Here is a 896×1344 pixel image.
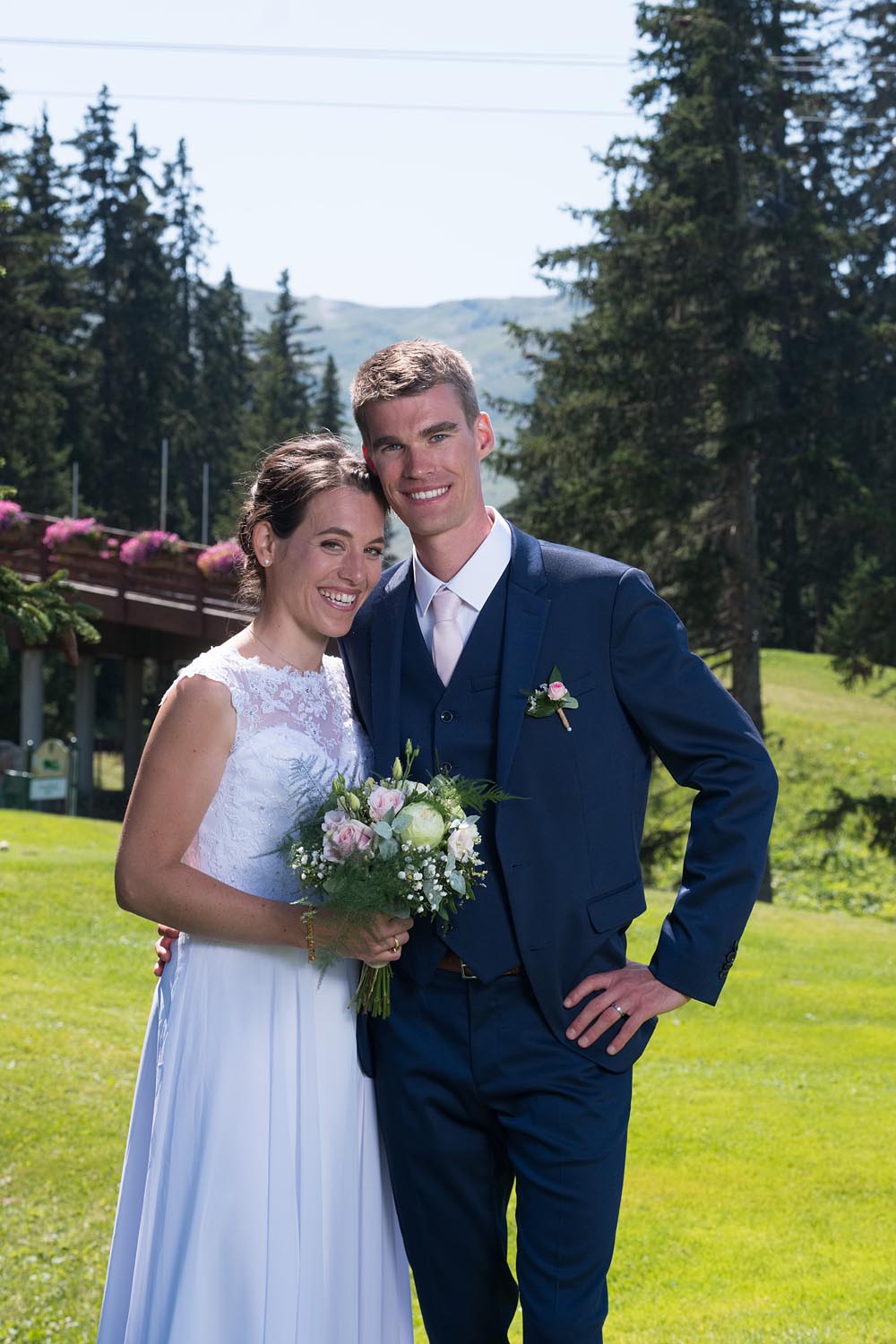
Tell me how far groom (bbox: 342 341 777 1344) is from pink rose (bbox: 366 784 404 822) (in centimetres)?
35

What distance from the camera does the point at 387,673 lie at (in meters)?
3.90

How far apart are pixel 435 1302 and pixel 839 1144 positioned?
5.28m

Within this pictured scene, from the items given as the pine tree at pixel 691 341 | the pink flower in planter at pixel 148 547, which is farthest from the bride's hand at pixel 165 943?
the pink flower in planter at pixel 148 547

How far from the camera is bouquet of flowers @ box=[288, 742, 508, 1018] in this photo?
11.1ft

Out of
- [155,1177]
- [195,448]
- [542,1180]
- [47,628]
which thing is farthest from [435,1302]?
[195,448]

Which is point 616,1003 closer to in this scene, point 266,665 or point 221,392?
point 266,665

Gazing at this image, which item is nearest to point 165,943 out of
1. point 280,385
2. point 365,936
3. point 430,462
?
point 365,936

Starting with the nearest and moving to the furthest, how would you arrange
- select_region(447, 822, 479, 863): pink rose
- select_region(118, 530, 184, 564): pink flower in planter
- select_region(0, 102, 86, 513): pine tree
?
select_region(447, 822, 479, 863): pink rose → select_region(118, 530, 184, 564): pink flower in planter → select_region(0, 102, 86, 513): pine tree

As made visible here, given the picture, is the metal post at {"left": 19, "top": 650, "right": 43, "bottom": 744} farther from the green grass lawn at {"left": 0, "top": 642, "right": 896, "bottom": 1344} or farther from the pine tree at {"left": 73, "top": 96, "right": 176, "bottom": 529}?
the pine tree at {"left": 73, "top": 96, "right": 176, "bottom": 529}

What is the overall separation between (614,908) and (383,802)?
70 cm

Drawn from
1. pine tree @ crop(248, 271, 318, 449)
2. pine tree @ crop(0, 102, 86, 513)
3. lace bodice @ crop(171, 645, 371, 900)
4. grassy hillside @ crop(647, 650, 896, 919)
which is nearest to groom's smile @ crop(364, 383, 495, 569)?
lace bodice @ crop(171, 645, 371, 900)

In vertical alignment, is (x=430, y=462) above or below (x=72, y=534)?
above

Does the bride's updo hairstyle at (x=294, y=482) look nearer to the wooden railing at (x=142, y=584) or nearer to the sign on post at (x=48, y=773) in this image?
the sign on post at (x=48, y=773)

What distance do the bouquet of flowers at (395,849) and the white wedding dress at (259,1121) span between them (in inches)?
16.1
